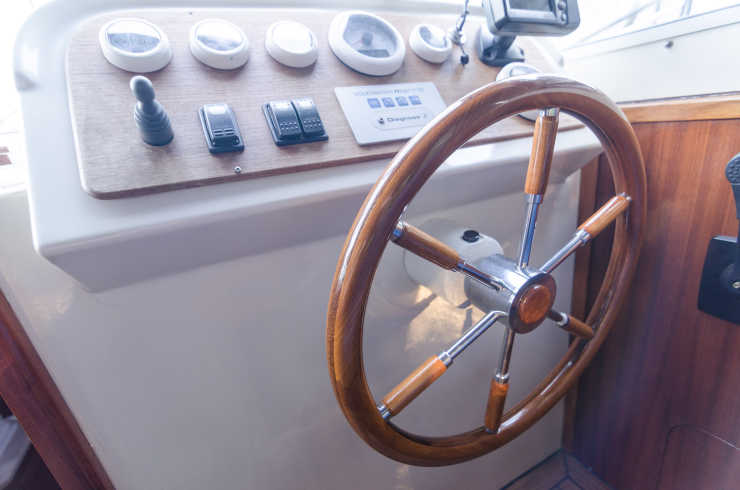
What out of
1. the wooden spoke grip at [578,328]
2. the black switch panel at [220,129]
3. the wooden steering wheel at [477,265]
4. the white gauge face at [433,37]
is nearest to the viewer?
the wooden steering wheel at [477,265]

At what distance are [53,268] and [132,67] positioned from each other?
262 millimetres

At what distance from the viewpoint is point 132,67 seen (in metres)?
0.47

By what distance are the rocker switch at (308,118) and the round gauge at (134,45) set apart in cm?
17

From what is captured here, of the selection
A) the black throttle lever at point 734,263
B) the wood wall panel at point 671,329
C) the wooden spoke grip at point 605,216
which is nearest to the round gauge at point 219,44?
the wooden spoke grip at point 605,216

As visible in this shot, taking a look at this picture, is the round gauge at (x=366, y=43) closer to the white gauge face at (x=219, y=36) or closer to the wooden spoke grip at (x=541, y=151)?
the white gauge face at (x=219, y=36)

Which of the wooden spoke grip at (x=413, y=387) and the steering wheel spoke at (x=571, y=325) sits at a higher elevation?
the wooden spoke grip at (x=413, y=387)

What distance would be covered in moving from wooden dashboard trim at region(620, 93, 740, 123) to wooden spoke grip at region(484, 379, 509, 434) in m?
0.59

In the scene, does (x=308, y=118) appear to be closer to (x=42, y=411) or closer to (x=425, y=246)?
A: (x=425, y=246)

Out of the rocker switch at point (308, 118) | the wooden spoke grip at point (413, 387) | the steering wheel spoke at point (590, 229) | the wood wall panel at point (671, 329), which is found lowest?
the wood wall panel at point (671, 329)

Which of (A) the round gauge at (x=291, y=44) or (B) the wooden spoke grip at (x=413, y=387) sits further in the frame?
(A) the round gauge at (x=291, y=44)

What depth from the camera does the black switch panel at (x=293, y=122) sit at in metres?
0.49

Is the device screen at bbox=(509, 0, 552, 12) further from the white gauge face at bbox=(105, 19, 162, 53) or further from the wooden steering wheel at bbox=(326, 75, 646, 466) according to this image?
the white gauge face at bbox=(105, 19, 162, 53)

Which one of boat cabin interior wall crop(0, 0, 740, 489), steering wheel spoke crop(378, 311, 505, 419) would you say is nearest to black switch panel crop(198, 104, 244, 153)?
boat cabin interior wall crop(0, 0, 740, 489)

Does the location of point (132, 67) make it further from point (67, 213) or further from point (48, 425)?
point (48, 425)
